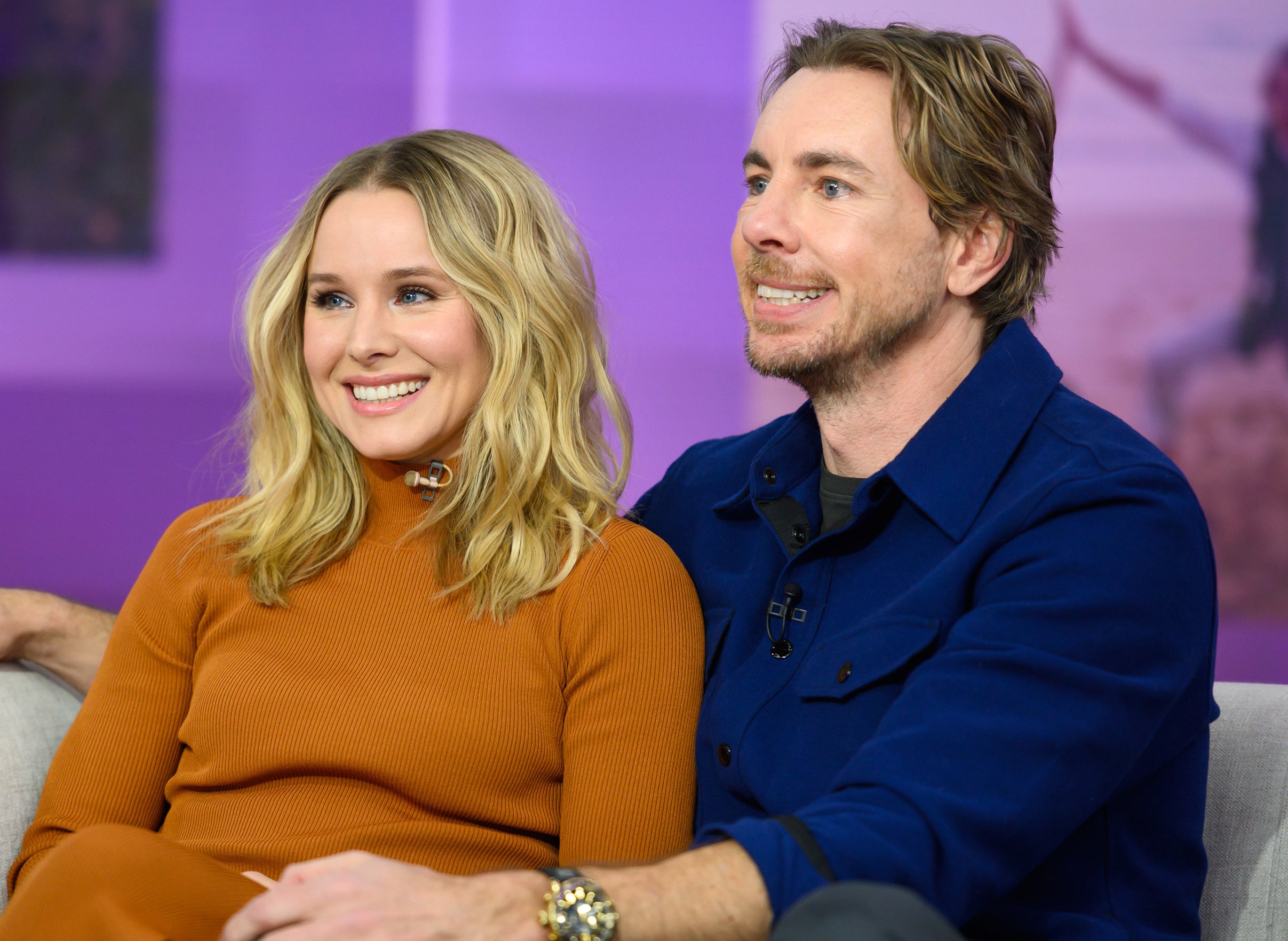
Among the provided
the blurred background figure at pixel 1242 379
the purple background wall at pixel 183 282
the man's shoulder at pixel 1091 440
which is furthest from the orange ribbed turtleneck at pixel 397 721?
the blurred background figure at pixel 1242 379

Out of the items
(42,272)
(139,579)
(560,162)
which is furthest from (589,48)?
(139,579)

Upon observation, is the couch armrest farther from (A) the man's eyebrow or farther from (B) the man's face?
(A) the man's eyebrow

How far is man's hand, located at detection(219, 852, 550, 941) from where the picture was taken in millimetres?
1151

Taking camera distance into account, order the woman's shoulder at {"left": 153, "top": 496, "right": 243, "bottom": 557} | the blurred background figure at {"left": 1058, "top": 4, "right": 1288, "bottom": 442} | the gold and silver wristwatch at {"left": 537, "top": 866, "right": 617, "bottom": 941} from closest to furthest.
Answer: the gold and silver wristwatch at {"left": 537, "top": 866, "right": 617, "bottom": 941} → the woman's shoulder at {"left": 153, "top": 496, "right": 243, "bottom": 557} → the blurred background figure at {"left": 1058, "top": 4, "right": 1288, "bottom": 442}

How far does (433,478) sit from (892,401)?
643mm

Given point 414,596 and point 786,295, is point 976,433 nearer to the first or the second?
point 786,295

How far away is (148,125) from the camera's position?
3652 millimetres

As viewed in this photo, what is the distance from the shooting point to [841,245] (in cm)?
167

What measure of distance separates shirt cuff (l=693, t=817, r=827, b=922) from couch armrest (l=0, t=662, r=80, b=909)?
3.63 feet

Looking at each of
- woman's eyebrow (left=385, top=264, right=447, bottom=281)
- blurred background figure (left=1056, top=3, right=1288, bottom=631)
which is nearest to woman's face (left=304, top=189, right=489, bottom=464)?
woman's eyebrow (left=385, top=264, right=447, bottom=281)

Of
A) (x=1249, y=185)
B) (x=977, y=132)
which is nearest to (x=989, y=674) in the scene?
(x=977, y=132)

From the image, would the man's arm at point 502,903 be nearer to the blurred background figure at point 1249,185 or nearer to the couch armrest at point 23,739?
the couch armrest at point 23,739

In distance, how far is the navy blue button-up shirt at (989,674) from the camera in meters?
1.21

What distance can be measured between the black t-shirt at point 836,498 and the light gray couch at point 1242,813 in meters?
0.56
